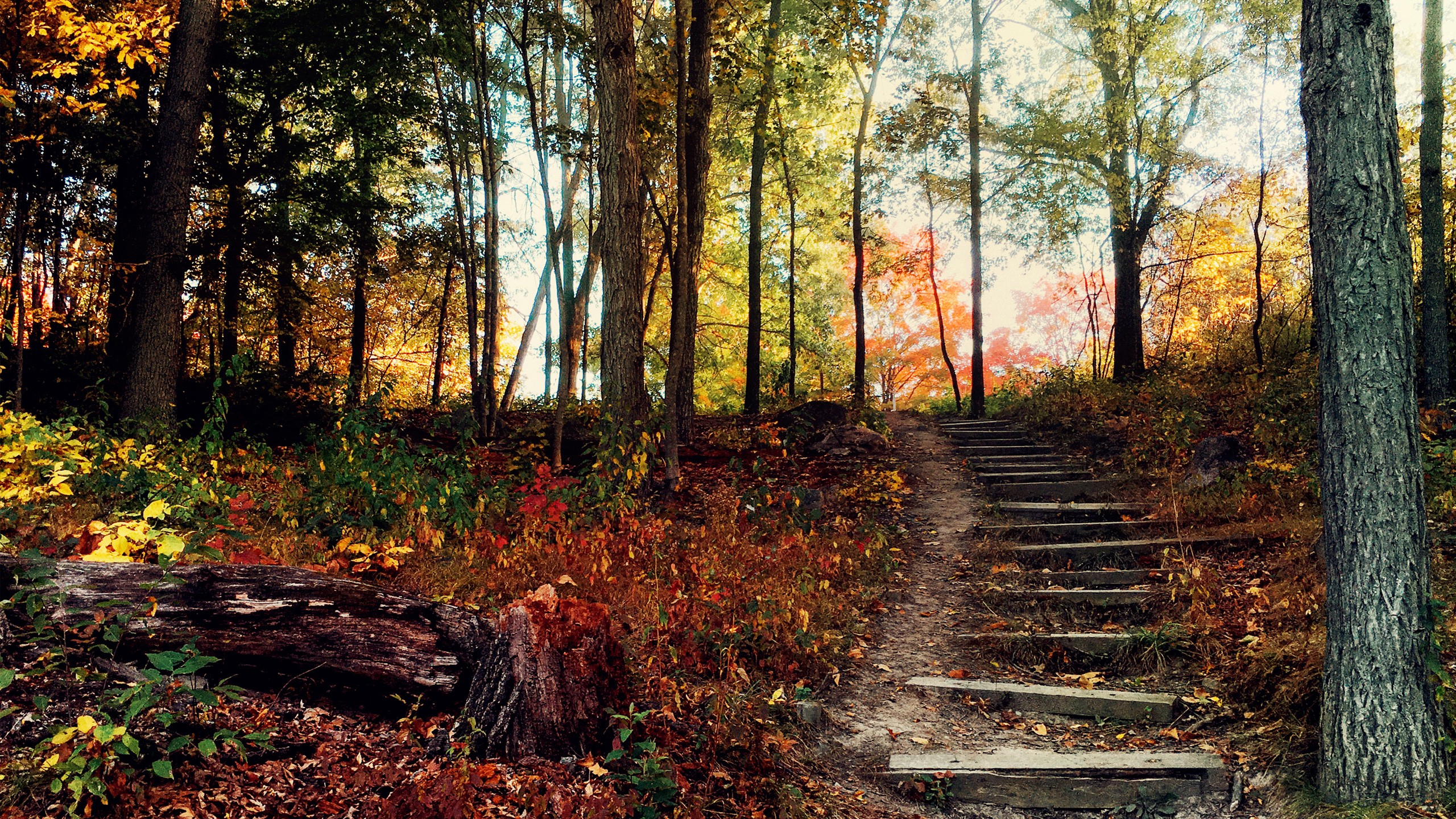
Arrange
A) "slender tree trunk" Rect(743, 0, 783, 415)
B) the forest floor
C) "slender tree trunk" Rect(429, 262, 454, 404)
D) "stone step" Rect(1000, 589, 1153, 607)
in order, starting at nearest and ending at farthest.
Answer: the forest floor
"stone step" Rect(1000, 589, 1153, 607)
"slender tree trunk" Rect(429, 262, 454, 404)
"slender tree trunk" Rect(743, 0, 783, 415)

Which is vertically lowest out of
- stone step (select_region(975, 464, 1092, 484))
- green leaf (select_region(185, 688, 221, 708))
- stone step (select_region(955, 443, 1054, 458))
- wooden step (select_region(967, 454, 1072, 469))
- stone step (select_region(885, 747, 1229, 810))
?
stone step (select_region(885, 747, 1229, 810))

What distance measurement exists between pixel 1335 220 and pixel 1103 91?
44.6 ft

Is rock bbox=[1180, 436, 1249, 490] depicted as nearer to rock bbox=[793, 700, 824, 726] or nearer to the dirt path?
the dirt path

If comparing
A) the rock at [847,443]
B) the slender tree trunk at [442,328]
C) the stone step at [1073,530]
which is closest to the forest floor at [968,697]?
the stone step at [1073,530]

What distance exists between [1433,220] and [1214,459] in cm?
459

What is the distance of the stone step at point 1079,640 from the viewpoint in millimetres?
5645

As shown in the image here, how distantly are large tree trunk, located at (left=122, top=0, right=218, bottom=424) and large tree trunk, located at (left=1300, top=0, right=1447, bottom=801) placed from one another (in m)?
10.6

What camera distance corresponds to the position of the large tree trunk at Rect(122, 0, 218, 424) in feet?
27.9

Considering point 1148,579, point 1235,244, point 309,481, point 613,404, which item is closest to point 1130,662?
point 1148,579

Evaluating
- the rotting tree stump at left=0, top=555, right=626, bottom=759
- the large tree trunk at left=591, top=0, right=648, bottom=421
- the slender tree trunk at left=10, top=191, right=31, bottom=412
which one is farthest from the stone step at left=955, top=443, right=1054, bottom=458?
the slender tree trunk at left=10, top=191, right=31, bottom=412

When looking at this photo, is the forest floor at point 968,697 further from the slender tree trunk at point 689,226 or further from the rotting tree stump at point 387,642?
the slender tree trunk at point 689,226

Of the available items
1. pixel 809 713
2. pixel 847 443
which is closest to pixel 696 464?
pixel 847 443

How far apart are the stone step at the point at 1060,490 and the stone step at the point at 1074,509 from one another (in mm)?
405

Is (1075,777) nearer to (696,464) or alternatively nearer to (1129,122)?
(696,464)
